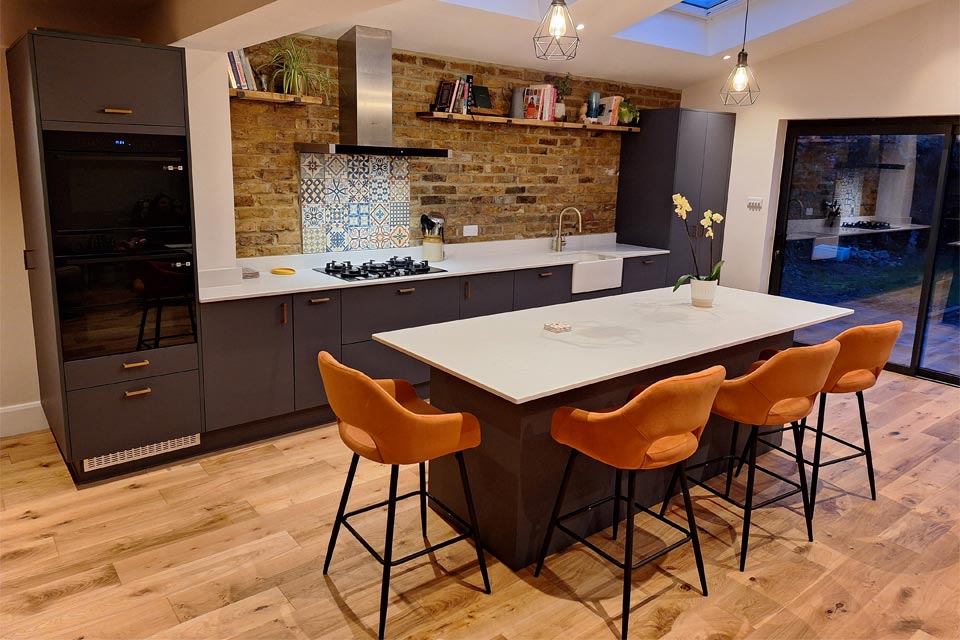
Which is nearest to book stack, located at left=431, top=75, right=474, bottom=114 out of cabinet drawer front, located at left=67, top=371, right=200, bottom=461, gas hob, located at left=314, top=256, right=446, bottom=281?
gas hob, located at left=314, top=256, right=446, bottom=281

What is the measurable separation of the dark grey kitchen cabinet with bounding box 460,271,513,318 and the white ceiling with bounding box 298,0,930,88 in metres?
1.65

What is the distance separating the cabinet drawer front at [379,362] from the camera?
438 centimetres

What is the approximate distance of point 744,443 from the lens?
3898 millimetres

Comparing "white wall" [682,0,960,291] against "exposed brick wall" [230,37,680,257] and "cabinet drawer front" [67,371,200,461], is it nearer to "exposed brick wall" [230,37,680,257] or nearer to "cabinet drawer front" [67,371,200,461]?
"exposed brick wall" [230,37,680,257]

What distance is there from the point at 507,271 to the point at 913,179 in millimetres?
3296

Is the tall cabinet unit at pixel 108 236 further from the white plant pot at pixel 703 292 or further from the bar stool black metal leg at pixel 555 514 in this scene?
the white plant pot at pixel 703 292

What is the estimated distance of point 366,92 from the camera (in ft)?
14.9

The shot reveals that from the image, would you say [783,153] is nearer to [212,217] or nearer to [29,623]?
[212,217]

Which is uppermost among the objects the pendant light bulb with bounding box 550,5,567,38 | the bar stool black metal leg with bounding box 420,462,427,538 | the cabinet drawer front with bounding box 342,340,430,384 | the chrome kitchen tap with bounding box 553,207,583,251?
the pendant light bulb with bounding box 550,5,567,38

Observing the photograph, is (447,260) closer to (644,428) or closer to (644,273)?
(644,273)

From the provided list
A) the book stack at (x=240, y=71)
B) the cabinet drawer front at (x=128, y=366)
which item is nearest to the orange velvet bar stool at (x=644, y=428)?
the cabinet drawer front at (x=128, y=366)

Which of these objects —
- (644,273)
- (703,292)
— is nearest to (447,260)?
(644,273)

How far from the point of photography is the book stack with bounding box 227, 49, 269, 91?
4.06 m

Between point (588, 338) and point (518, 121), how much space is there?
289 centimetres
